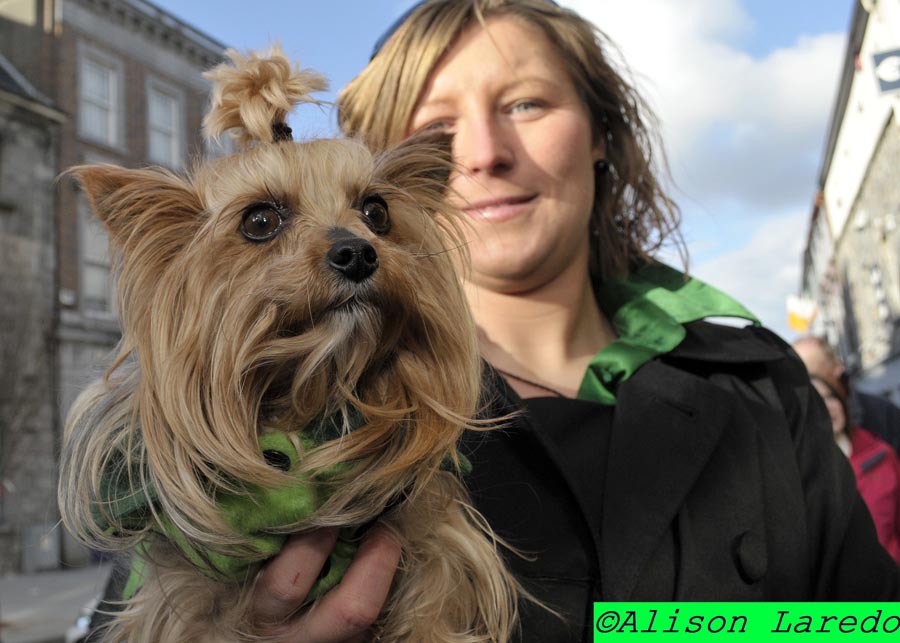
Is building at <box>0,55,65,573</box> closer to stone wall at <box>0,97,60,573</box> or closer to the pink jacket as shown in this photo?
stone wall at <box>0,97,60,573</box>

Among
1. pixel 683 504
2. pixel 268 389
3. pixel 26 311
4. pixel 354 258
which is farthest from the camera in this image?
pixel 26 311

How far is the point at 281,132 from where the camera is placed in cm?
176

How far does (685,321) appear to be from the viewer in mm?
2406

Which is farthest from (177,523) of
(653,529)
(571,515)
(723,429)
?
(723,429)

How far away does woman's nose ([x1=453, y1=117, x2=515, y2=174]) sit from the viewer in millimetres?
2248

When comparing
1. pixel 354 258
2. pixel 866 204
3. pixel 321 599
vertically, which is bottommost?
pixel 321 599

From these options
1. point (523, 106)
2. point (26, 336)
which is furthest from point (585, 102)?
point (26, 336)

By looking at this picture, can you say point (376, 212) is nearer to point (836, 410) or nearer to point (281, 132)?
point (281, 132)

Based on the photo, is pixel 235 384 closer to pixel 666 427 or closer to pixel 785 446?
pixel 666 427

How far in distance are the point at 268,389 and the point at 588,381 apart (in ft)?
3.33

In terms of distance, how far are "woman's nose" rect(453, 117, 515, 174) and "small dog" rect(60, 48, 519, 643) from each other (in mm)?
496

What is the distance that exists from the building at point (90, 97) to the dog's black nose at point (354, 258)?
55.5ft

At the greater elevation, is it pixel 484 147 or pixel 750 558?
pixel 484 147

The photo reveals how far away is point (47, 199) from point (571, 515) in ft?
62.5
